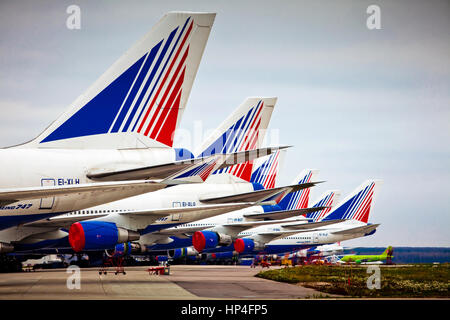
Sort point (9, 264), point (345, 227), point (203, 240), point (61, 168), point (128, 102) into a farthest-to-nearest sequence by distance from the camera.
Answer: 1. point (345, 227)
2. point (9, 264)
3. point (203, 240)
4. point (128, 102)
5. point (61, 168)

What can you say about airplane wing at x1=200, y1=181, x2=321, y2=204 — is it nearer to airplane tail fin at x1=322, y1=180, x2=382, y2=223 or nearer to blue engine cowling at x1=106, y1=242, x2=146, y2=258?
blue engine cowling at x1=106, y1=242, x2=146, y2=258

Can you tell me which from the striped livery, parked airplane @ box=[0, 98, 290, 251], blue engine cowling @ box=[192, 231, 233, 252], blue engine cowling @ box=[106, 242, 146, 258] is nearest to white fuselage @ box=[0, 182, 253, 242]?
parked airplane @ box=[0, 98, 290, 251]

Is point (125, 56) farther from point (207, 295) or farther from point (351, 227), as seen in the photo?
point (351, 227)

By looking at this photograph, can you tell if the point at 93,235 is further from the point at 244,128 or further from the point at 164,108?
the point at 244,128

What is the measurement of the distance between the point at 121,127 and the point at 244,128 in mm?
14590

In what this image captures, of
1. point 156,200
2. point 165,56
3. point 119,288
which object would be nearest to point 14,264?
point 156,200

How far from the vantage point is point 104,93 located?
728 inches

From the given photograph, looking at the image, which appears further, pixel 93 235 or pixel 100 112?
pixel 93 235

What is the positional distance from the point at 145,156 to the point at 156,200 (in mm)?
15376

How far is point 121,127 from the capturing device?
61.7ft

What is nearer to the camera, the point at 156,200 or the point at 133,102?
the point at 133,102

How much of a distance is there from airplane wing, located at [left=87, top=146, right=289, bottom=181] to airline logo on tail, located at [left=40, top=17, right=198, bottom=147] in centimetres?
144

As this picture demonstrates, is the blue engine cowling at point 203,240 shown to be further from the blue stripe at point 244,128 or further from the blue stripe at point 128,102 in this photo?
the blue stripe at point 128,102

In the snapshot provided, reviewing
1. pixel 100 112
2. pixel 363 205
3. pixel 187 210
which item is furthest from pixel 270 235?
pixel 100 112
